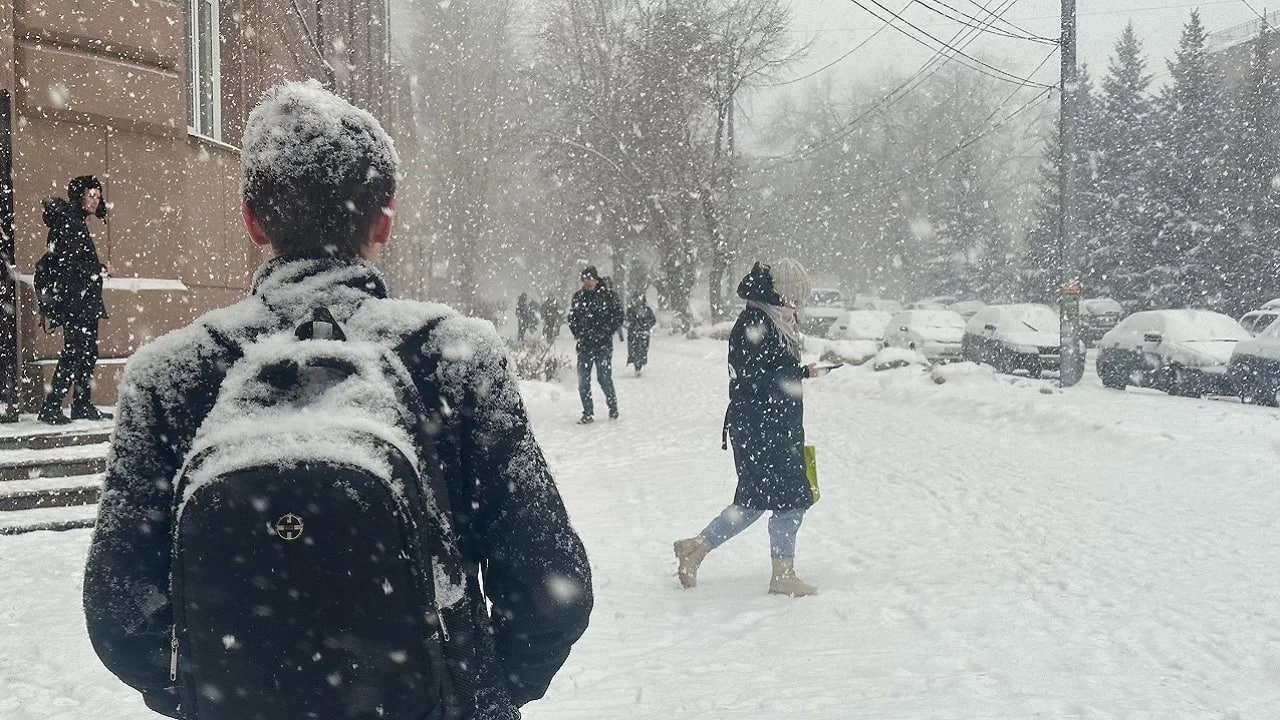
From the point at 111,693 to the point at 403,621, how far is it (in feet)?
11.3

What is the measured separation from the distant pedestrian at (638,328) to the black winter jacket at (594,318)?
21.9 ft

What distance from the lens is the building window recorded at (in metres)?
11.8

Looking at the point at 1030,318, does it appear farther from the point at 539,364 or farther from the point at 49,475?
the point at 49,475

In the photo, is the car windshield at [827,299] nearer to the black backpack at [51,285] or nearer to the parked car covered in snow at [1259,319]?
the parked car covered in snow at [1259,319]

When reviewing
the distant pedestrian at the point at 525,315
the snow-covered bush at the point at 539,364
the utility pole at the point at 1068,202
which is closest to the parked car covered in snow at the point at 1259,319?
the utility pole at the point at 1068,202

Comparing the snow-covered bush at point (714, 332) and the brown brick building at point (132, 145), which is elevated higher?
the brown brick building at point (132, 145)

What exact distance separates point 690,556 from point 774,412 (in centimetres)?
95

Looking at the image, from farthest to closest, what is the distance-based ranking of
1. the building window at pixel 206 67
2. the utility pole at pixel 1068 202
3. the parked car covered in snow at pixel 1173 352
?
the utility pole at pixel 1068 202
the parked car covered in snow at pixel 1173 352
the building window at pixel 206 67

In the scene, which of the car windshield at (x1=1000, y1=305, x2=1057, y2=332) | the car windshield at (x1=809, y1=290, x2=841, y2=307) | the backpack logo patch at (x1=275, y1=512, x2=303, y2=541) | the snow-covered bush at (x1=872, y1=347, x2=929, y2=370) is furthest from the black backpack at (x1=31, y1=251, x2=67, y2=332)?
the car windshield at (x1=809, y1=290, x2=841, y2=307)

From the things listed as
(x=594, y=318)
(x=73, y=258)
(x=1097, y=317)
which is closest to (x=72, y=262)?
(x=73, y=258)

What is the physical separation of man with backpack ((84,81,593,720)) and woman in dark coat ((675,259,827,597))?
3897mm

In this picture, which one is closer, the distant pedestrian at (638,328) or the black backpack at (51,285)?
the black backpack at (51,285)

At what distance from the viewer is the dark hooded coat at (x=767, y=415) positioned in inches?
214

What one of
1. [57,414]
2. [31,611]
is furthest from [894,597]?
[57,414]
